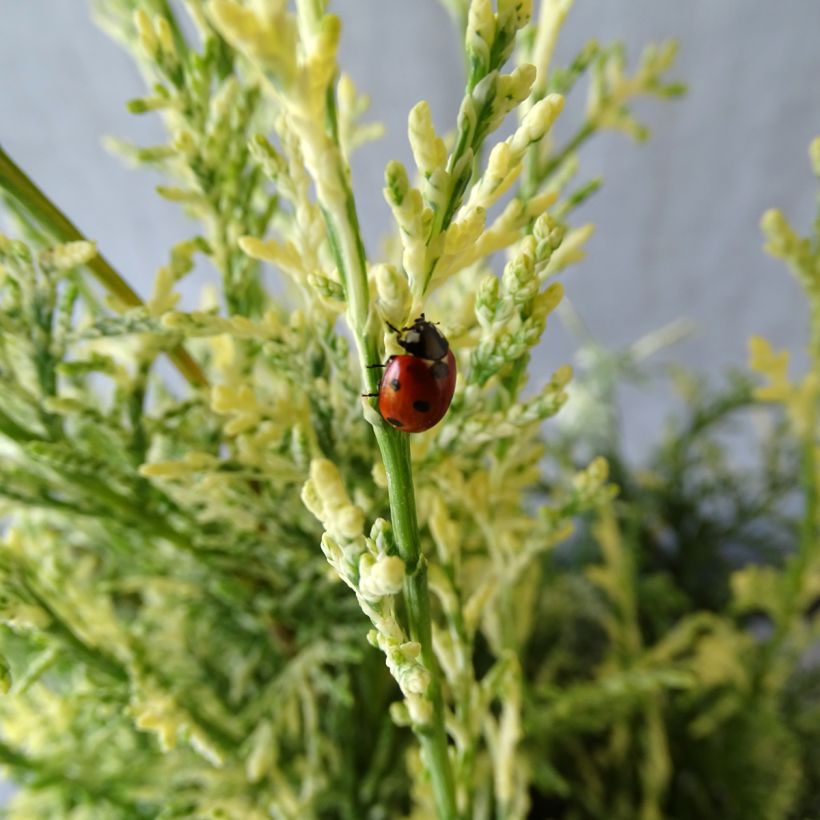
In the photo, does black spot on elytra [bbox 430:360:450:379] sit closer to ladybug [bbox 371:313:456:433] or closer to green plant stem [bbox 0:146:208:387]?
ladybug [bbox 371:313:456:433]

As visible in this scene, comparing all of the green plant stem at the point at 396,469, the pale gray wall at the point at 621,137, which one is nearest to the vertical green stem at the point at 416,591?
the green plant stem at the point at 396,469

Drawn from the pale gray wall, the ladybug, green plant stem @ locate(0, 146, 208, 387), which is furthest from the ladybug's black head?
the pale gray wall

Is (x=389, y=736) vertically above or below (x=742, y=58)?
below

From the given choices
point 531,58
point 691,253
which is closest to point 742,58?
point 691,253

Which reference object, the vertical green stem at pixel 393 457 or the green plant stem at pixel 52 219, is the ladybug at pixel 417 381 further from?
the green plant stem at pixel 52 219

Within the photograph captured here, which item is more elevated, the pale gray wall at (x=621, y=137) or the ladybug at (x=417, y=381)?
the pale gray wall at (x=621, y=137)

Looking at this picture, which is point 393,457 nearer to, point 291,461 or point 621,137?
point 291,461

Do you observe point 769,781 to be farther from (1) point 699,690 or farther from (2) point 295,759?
(2) point 295,759
